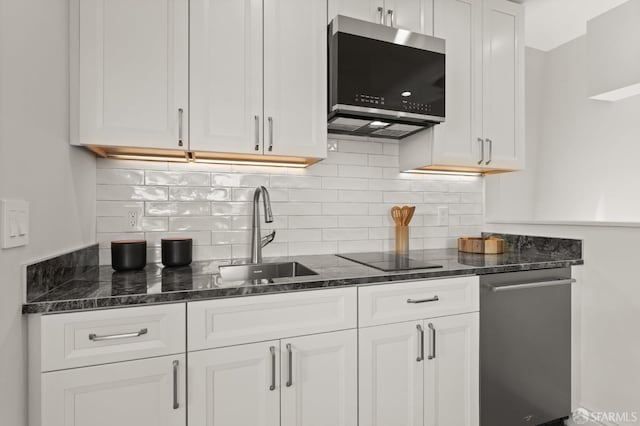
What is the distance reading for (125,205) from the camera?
5.65 ft

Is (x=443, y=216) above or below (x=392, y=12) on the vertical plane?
below

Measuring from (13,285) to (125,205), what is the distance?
803mm

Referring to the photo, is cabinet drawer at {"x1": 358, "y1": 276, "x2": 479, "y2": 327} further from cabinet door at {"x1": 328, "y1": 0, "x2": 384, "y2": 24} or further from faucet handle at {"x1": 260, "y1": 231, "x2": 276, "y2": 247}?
cabinet door at {"x1": 328, "y1": 0, "x2": 384, "y2": 24}

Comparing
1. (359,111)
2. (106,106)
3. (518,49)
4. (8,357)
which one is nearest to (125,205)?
(106,106)

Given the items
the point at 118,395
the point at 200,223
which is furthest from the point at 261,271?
the point at 118,395

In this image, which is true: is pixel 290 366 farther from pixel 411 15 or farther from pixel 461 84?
pixel 411 15

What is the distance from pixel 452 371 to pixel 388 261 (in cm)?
59

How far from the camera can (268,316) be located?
1302 mm

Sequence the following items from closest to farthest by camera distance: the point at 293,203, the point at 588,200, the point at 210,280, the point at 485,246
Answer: the point at 210,280, the point at 293,203, the point at 485,246, the point at 588,200

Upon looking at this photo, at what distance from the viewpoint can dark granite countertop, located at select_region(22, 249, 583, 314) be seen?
111 centimetres

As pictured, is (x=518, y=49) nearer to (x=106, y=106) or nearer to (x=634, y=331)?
(x=634, y=331)

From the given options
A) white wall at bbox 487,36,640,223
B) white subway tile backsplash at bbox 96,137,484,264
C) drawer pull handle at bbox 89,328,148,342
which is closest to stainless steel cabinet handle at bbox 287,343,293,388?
drawer pull handle at bbox 89,328,148,342
